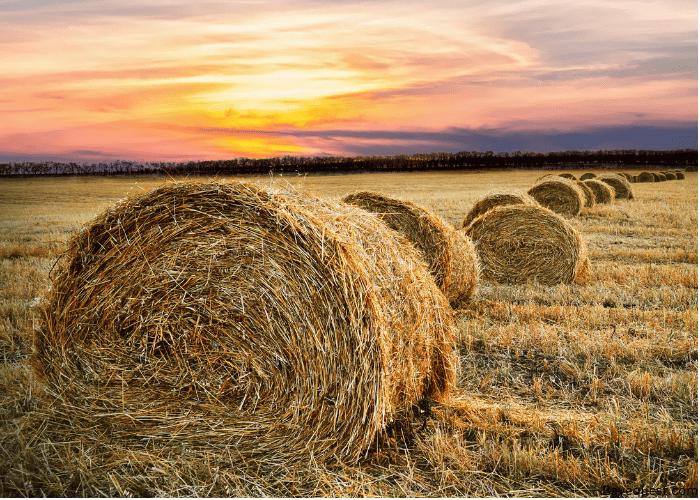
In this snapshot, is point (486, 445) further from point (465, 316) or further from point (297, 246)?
point (465, 316)

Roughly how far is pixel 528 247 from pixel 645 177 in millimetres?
36549

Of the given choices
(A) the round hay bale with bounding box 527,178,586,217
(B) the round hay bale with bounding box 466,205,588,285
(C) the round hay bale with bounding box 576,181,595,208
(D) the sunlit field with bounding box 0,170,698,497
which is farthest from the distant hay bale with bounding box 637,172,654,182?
(D) the sunlit field with bounding box 0,170,698,497

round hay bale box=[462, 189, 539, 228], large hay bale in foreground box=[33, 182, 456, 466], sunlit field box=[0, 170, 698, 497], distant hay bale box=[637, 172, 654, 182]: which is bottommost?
sunlit field box=[0, 170, 698, 497]

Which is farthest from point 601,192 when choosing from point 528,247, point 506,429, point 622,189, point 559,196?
point 506,429

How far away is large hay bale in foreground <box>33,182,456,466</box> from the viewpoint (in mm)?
3785

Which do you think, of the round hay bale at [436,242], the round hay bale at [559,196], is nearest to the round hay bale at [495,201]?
the round hay bale at [436,242]

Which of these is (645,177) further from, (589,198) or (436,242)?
(436,242)

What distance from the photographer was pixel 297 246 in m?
3.86

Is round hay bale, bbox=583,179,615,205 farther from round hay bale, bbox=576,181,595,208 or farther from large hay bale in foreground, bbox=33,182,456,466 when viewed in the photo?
large hay bale in foreground, bbox=33,182,456,466

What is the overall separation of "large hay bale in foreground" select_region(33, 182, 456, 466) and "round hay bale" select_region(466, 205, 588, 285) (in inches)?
202

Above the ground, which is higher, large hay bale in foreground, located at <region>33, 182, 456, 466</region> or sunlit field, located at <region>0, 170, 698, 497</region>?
large hay bale in foreground, located at <region>33, 182, 456, 466</region>

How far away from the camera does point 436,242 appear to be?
748cm

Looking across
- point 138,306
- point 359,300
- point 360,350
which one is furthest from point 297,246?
point 138,306

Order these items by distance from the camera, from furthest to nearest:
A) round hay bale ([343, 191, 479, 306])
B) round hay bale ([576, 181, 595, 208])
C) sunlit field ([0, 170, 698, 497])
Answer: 1. round hay bale ([576, 181, 595, 208])
2. round hay bale ([343, 191, 479, 306])
3. sunlit field ([0, 170, 698, 497])
